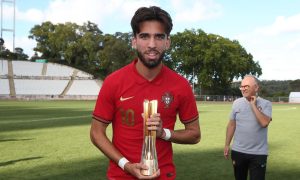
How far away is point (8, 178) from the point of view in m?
8.84

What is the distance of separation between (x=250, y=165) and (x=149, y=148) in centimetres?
387

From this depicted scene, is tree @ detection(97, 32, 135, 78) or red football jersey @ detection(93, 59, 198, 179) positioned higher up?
tree @ detection(97, 32, 135, 78)

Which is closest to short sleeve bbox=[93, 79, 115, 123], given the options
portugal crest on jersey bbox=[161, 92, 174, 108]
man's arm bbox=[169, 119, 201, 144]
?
portugal crest on jersey bbox=[161, 92, 174, 108]

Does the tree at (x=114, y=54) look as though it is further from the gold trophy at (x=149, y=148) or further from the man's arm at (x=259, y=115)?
the gold trophy at (x=149, y=148)

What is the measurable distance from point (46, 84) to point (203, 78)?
32490 mm

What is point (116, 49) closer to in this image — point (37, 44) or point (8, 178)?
point (37, 44)

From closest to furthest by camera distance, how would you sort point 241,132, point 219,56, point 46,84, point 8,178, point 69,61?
point 241,132 → point 8,178 → point 219,56 → point 46,84 → point 69,61

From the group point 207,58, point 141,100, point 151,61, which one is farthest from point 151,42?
point 207,58

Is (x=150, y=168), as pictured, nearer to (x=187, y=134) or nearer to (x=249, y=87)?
(x=187, y=134)

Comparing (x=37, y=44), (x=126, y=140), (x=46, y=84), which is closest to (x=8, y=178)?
(x=126, y=140)

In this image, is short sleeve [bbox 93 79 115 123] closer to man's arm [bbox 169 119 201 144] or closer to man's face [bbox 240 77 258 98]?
man's arm [bbox 169 119 201 144]

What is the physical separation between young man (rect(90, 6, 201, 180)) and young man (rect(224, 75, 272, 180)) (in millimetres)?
3051

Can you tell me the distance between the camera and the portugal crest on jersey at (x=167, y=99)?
3176 millimetres

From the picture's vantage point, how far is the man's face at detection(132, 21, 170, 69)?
3004 mm
